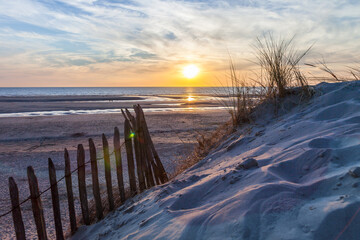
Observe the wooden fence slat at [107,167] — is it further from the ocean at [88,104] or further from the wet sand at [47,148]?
the ocean at [88,104]

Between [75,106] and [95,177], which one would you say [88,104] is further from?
[95,177]

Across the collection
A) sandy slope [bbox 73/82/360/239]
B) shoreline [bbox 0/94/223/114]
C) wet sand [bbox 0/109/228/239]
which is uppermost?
shoreline [bbox 0/94/223/114]

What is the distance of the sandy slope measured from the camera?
4.43 ft

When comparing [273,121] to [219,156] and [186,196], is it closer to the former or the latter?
[219,156]

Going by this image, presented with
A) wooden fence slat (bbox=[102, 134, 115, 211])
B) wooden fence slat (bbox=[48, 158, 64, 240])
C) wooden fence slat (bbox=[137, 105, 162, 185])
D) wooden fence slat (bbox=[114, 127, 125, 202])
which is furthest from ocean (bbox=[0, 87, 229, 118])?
wooden fence slat (bbox=[48, 158, 64, 240])

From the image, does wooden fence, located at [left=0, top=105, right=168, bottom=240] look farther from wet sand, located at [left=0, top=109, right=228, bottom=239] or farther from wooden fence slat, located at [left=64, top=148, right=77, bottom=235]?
wet sand, located at [left=0, top=109, right=228, bottom=239]

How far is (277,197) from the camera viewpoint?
5.19 ft

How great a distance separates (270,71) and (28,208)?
4.15 m

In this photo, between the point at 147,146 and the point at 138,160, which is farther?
the point at 147,146

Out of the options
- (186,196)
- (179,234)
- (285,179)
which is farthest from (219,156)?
(179,234)

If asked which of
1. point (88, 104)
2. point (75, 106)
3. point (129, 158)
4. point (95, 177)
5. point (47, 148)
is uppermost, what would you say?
point (88, 104)

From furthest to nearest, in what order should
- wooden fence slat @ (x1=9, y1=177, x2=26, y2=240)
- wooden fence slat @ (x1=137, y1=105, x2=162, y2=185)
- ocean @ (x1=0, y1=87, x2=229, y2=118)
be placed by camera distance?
ocean @ (x1=0, y1=87, x2=229, y2=118) → wooden fence slat @ (x1=137, y1=105, x2=162, y2=185) → wooden fence slat @ (x1=9, y1=177, x2=26, y2=240)

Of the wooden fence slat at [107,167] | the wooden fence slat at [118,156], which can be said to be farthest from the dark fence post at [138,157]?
the wooden fence slat at [107,167]

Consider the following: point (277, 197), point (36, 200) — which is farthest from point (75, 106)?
point (277, 197)
